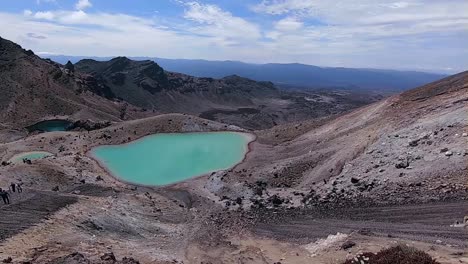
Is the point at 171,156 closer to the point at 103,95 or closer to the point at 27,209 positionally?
the point at 27,209

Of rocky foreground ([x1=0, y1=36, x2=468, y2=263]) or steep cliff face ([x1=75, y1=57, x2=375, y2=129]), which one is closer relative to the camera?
rocky foreground ([x1=0, y1=36, x2=468, y2=263])

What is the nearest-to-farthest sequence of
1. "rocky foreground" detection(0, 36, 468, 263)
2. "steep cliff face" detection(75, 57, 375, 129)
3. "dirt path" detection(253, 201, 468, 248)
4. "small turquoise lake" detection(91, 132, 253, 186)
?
"dirt path" detection(253, 201, 468, 248) < "rocky foreground" detection(0, 36, 468, 263) < "small turquoise lake" detection(91, 132, 253, 186) < "steep cliff face" detection(75, 57, 375, 129)

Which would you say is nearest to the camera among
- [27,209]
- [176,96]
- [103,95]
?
[27,209]

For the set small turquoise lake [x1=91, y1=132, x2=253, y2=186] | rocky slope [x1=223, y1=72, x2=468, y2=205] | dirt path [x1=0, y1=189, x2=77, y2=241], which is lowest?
small turquoise lake [x1=91, y1=132, x2=253, y2=186]

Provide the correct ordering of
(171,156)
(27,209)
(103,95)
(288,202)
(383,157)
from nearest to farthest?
(27,209)
(288,202)
(383,157)
(171,156)
(103,95)

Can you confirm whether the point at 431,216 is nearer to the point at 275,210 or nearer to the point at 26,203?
the point at 275,210

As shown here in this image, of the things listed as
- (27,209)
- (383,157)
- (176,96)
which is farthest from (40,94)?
(176,96)

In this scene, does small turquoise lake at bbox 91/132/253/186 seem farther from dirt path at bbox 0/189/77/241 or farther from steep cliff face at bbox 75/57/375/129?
steep cliff face at bbox 75/57/375/129

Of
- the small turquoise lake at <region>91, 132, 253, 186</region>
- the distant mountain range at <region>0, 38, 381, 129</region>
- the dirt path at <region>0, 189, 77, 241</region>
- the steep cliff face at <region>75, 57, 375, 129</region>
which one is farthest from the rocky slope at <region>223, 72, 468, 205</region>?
the steep cliff face at <region>75, 57, 375, 129</region>
